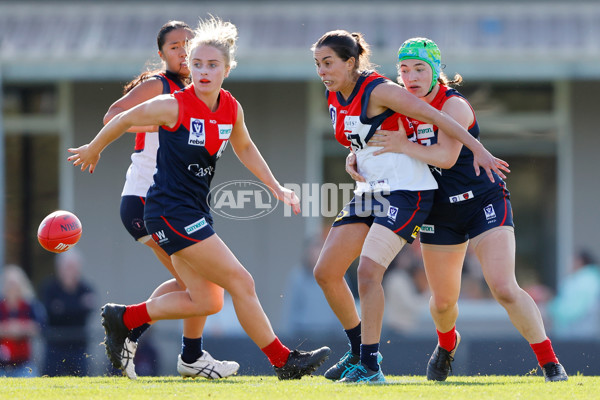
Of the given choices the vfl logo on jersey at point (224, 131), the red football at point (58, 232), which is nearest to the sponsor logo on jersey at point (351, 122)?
the vfl logo on jersey at point (224, 131)

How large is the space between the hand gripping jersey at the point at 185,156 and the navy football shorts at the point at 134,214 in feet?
1.35

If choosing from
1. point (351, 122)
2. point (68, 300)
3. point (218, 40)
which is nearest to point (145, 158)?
point (218, 40)

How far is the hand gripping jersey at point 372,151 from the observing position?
532 centimetres

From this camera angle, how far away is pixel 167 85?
227 inches

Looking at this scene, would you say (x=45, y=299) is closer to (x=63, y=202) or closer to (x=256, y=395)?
(x=63, y=202)

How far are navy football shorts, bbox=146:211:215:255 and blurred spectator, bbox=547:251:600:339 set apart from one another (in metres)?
5.49

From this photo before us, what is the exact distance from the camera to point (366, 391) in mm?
4758

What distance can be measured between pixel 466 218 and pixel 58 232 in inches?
97.1

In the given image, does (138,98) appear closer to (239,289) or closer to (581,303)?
(239,289)

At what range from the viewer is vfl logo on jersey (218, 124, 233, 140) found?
17.5ft

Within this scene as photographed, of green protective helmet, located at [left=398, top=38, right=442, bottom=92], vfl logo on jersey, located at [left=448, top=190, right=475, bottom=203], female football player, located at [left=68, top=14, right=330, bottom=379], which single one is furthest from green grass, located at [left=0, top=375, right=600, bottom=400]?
green protective helmet, located at [left=398, top=38, right=442, bottom=92]

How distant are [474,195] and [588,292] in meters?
4.90

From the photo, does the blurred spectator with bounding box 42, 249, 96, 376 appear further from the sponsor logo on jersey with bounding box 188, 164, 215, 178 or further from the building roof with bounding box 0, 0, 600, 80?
the sponsor logo on jersey with bounding box 188, 164, 215, 178

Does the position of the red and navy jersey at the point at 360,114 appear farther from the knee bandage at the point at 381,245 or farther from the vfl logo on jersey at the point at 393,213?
the knee bandage at the point at 381,245
